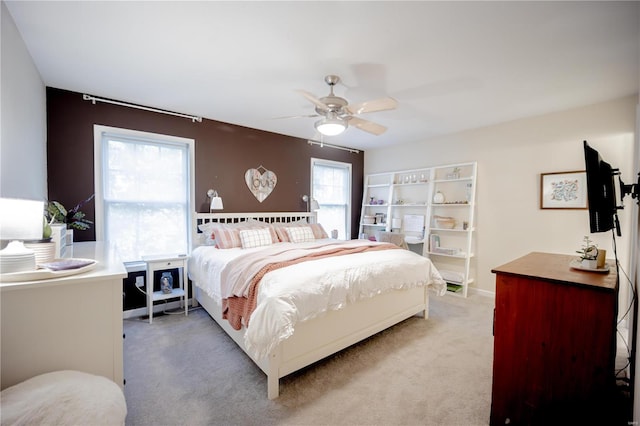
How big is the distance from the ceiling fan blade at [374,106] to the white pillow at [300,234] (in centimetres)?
198

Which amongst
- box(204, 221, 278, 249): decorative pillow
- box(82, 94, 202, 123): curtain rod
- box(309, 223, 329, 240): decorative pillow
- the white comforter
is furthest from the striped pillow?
box(82, 94, 202, 123): curtain rod

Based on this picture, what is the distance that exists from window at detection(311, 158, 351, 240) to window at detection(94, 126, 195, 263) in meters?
2.27

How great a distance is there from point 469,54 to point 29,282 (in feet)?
10.2

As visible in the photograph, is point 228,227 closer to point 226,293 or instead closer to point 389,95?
point 226,293

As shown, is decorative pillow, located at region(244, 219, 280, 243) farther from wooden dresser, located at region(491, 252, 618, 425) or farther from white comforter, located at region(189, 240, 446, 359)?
wooden dresser, located at region(491, 252, 618, 425)

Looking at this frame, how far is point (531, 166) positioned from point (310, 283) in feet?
11.8

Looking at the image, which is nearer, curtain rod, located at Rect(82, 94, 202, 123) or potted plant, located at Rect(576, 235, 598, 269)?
potted plant, located at Rect(576, 235, 598, 269)

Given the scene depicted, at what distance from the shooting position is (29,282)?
118cm

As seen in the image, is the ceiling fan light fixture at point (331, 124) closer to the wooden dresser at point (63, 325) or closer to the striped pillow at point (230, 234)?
the striped pillow at point (230, 234)

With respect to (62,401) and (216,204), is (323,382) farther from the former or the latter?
(216,204)

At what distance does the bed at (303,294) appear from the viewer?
188cm

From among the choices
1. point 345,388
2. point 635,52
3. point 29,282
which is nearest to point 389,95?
point 635,52

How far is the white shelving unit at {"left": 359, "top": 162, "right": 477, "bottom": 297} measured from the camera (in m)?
4.29

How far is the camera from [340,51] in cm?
217
